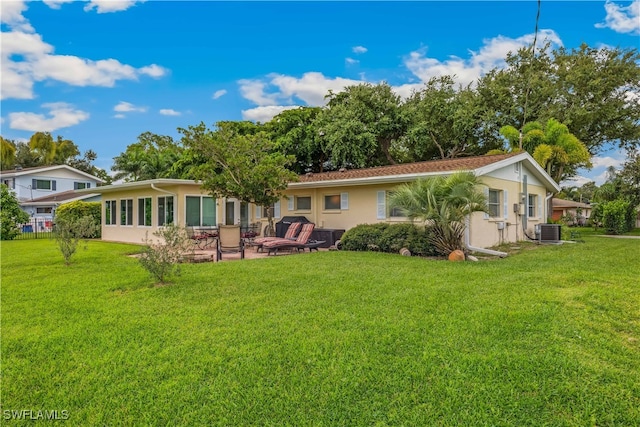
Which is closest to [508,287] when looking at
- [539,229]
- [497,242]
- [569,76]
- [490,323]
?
[490,323]

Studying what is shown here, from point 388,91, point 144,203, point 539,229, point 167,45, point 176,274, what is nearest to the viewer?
point 176,274

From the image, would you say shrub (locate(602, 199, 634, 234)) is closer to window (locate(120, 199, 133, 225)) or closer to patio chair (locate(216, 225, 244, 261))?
patio chair (locate(216, 225, 244, 261))

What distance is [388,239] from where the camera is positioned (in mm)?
11852

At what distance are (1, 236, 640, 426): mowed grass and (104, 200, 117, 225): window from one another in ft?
44.8


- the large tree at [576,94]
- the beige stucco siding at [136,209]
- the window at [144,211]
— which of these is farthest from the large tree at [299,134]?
the large tree at [576,94]

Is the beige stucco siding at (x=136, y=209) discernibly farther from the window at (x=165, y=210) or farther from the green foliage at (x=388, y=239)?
the green foliage at (x=388, y=239)

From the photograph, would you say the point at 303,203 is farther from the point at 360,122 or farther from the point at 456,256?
the point at 360,122

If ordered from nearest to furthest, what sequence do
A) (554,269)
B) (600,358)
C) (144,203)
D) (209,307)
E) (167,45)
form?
(600,358)
(209,307)
(554,269)
(167,45)
(144,203)

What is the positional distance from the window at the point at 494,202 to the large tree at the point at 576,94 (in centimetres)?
1222

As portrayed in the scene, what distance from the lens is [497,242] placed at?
13.6 m

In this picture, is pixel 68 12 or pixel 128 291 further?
pixel 68 12

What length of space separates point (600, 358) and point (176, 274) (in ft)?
22.0

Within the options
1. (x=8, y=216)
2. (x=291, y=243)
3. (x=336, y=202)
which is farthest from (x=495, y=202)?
(x=8, y=216)

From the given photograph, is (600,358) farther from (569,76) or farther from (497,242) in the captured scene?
(569,76)
